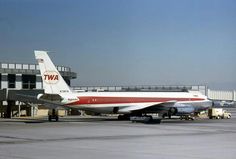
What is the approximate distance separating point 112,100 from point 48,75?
10.5 meters

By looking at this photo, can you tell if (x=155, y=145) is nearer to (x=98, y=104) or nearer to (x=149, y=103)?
(x=98, y=104)

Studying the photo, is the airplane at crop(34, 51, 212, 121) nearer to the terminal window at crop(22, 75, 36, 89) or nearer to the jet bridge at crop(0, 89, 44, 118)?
the jet bridge at crop(0, 89, 44, 118)

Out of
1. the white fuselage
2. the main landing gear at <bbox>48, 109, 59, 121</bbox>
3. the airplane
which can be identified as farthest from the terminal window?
the white fuselage

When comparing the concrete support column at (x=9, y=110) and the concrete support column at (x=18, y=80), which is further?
the concrete support column at (x=18, y=80)

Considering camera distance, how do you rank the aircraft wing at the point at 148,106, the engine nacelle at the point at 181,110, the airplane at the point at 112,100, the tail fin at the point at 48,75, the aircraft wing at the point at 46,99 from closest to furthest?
1. the aircraft wing at the point at 46,99
2. the tail fin at the point at 48,75
3. the airplane at the point at 112,100
4. the engine nacelle at the point at 181,110
5. the aircraft wing at the point at 148,106

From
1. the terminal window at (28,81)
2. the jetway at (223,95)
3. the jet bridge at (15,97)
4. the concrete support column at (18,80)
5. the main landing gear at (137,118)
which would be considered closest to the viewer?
the main landing gear at (137,118)

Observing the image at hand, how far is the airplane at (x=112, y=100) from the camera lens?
65.4m

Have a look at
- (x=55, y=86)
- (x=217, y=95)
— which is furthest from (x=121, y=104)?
(x=217, y=95)

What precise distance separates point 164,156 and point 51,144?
28.6ft

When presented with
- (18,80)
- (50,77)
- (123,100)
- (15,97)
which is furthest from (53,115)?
(18,80)

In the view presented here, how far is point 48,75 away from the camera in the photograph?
65562 mm

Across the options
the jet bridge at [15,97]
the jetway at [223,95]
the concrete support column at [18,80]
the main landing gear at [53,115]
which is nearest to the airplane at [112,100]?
the main landing gear at [53,115]

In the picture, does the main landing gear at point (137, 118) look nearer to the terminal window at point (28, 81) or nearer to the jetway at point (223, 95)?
the terminal window at point (28, 81)

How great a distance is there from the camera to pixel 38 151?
83.6ft
